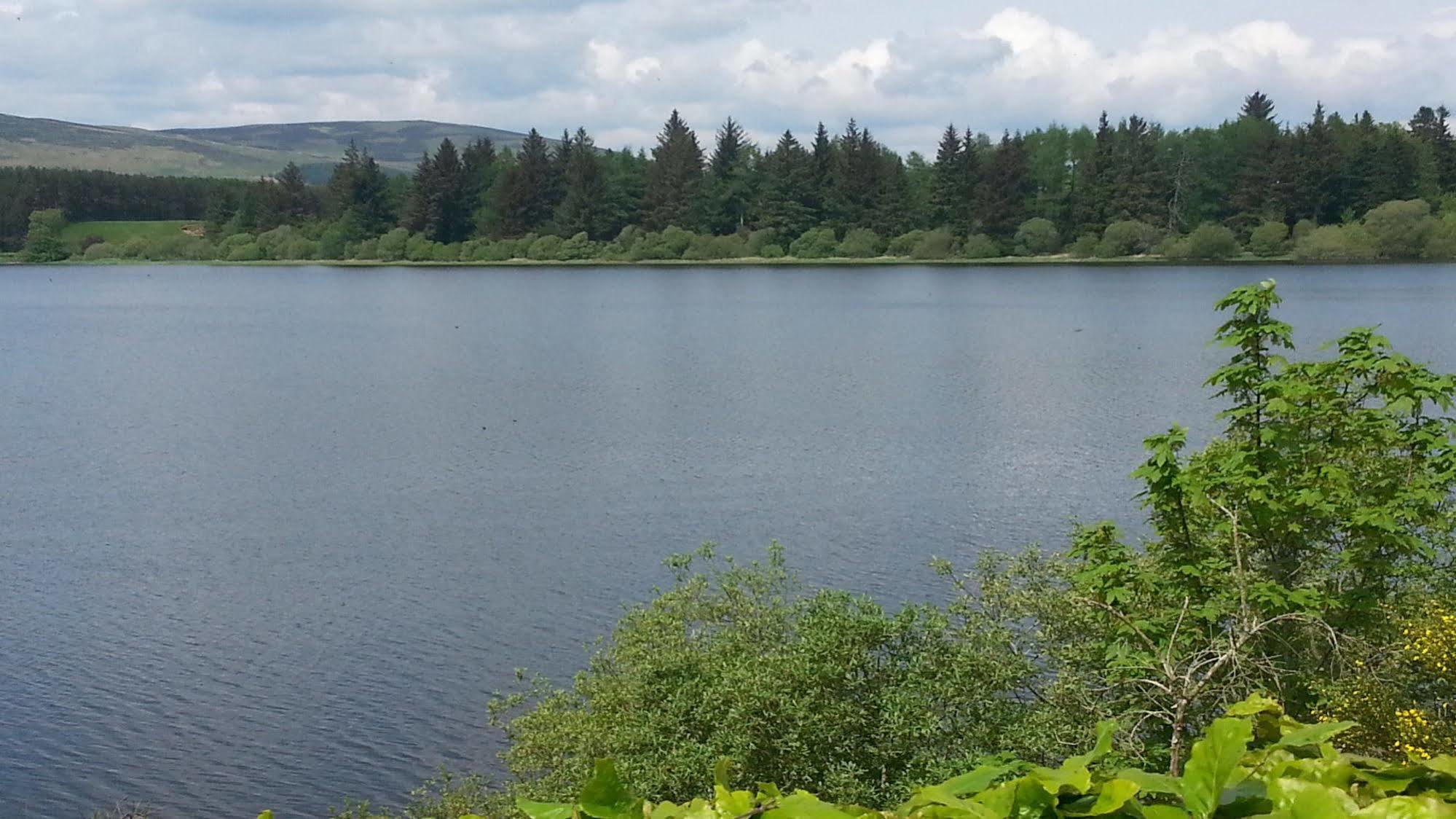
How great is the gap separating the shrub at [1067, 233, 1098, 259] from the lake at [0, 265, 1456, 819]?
52.5 meters

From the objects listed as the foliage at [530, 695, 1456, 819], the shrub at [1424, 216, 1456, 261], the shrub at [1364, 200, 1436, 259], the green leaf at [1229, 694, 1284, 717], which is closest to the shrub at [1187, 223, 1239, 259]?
the shrub at [1364, 200, 1436, 259]

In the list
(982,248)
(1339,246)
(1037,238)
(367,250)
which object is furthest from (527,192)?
(1339,246)

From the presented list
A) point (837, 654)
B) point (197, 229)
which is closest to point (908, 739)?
point (837, 654)

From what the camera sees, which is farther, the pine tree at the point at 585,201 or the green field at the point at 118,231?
the green field at the point at 118,231

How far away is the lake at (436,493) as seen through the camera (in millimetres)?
22859

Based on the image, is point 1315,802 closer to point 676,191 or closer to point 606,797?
point 606,797

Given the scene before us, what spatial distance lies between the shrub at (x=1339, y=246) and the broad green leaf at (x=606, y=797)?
136 meters

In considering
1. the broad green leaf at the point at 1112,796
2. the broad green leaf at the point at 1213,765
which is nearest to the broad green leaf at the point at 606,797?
the broad green leaf at the point at 1112,796

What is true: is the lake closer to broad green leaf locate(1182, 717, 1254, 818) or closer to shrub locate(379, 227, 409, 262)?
broad green leaf locate(1182, 717, 1254, 818)

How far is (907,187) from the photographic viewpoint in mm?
148500

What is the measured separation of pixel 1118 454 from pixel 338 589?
21938 mm

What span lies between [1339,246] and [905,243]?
42393mm

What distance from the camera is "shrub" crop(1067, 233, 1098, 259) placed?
137 meters

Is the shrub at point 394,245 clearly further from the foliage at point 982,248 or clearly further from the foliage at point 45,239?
the foliage at point 982,248
